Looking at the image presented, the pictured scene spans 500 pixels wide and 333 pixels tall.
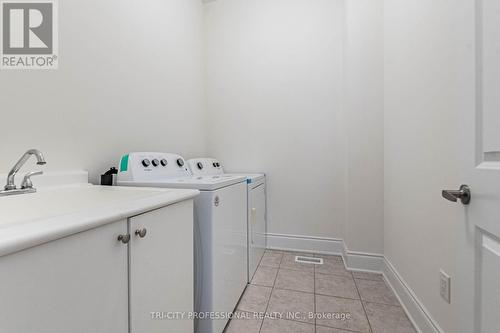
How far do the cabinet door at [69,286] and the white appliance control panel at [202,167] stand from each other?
1.29 meters

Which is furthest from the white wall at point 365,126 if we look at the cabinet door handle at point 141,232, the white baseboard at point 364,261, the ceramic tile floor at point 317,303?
the cabinet door handle at point 141,232

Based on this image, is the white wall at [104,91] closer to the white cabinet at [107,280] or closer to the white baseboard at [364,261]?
the white cabinet at [107,280]

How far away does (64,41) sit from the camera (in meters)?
1.19

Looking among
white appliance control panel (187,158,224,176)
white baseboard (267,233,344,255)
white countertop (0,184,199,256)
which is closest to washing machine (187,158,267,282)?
white appliance control panel (187,158,224,176)

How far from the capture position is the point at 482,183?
2.04 ft

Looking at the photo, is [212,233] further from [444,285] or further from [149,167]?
[444,285]

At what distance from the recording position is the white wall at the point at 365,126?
188 centimetres

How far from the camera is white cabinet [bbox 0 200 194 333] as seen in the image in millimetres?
419

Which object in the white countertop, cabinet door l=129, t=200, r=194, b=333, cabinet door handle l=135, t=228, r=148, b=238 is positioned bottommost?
cabinet door l=129, t=200, r=194, b=333

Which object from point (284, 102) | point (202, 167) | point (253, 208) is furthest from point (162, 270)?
point (284, 102)

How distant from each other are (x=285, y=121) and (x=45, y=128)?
1.96 m

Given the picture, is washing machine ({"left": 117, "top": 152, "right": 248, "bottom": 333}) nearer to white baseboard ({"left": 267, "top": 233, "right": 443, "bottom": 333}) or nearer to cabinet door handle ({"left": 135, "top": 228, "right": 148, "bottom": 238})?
cabinet door handle ({"left": 135, "top": 228, "right": 148, "bottom": 238})

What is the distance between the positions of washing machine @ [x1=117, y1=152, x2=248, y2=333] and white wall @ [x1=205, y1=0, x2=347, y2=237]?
0.95 meters

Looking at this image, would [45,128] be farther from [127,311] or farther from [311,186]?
[311,186]
